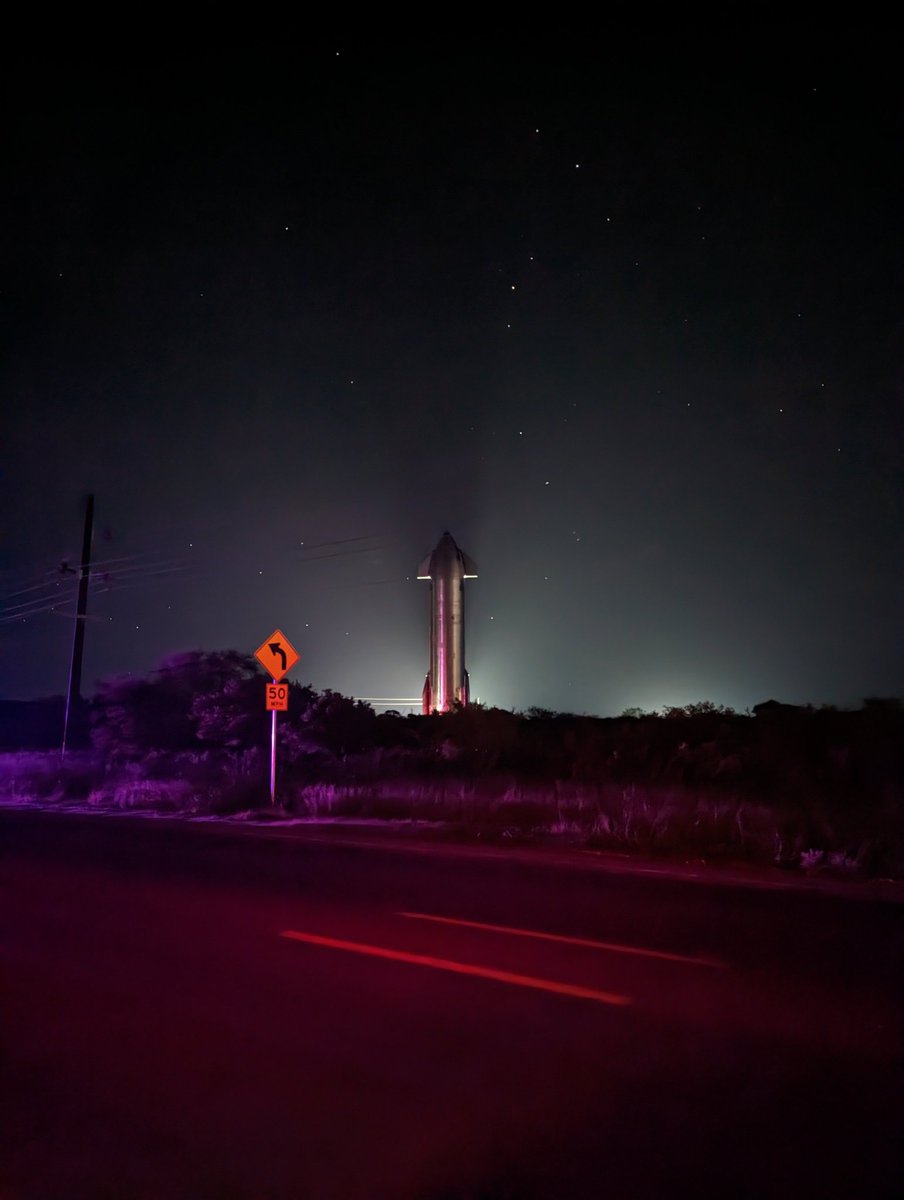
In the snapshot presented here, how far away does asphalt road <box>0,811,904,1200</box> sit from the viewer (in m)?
4.39

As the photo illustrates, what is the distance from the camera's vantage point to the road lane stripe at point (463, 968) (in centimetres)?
720

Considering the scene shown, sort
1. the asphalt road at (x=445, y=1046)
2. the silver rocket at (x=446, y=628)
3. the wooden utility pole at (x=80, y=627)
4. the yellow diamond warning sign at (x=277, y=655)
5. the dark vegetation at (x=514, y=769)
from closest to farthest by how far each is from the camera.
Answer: the asphalt road at (x=445, y=1046)
the dark vegetation at (x=514, y=769)
the yellow diamond warning sign at (x=277, y=655)
the wooden utility pole at (x=80, y=627)
the silver rocket at (x=446, y=628)

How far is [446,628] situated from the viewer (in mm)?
62375

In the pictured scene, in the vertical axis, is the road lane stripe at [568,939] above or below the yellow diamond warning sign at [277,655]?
below

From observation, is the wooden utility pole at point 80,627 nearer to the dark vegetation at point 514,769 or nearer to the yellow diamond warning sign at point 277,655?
the dark vegetation at point 514,769

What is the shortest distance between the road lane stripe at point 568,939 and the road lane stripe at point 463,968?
1298 millimetres

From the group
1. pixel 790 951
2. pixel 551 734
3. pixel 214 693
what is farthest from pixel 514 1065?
Answer: pixel 551 734

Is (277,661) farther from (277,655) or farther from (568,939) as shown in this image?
(568,939)

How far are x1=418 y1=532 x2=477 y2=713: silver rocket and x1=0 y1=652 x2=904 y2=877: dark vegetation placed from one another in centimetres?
957

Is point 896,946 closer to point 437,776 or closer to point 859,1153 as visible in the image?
point 859,1153

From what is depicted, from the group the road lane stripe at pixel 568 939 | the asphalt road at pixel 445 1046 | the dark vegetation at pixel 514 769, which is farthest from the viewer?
the dark vegetation at pixel 514 769

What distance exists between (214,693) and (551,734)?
16367mm

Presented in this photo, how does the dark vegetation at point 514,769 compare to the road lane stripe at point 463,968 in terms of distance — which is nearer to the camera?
the road lane stripe at point 463,968

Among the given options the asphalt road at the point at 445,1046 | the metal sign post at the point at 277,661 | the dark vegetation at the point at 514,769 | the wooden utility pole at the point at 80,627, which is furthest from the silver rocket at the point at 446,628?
the asphalt road at the point at 445,1046
